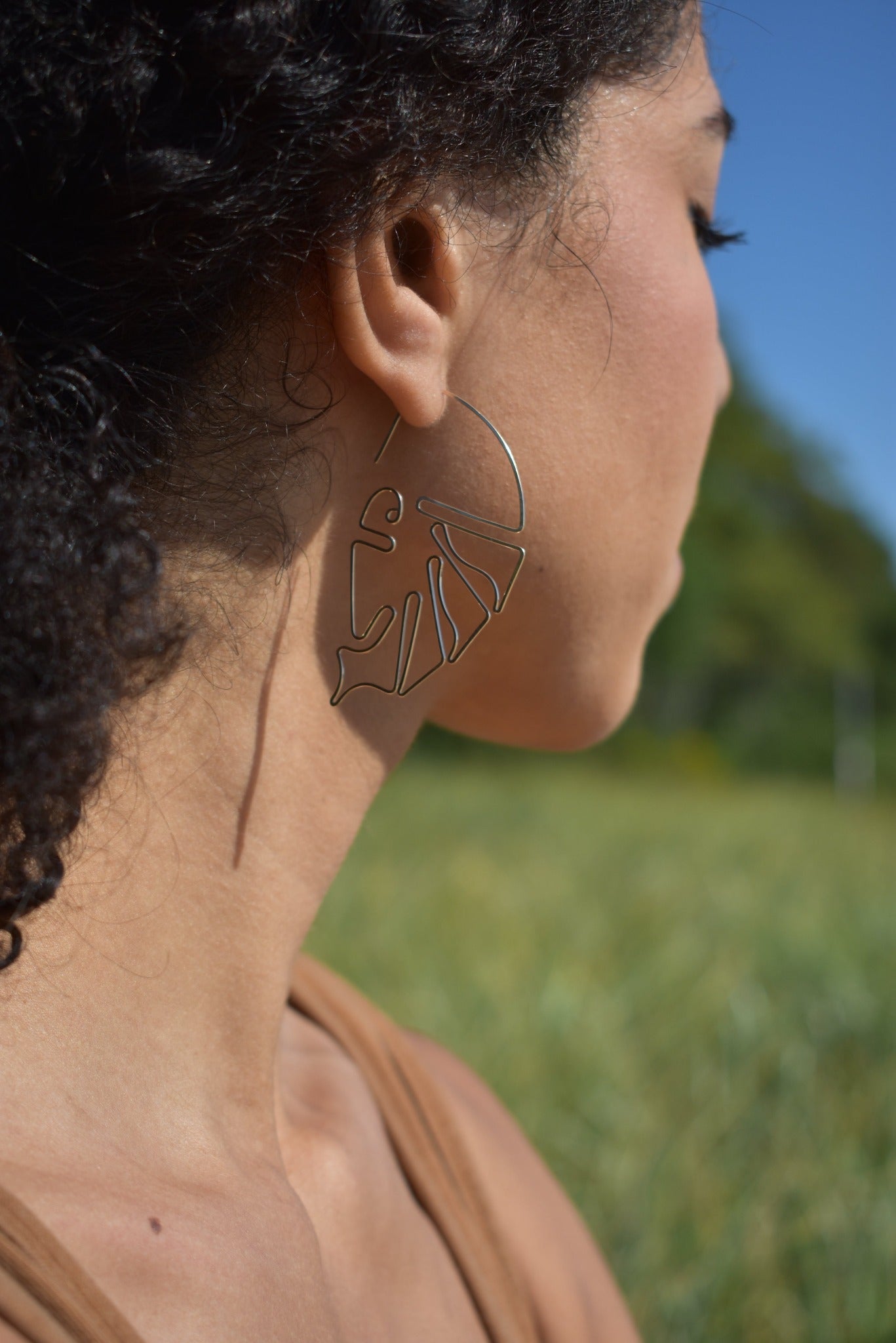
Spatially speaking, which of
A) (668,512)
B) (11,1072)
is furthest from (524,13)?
(11,1072)

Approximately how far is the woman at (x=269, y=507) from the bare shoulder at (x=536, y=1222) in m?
0.10

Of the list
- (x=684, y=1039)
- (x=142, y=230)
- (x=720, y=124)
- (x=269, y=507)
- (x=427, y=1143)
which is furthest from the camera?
(x=684, y=1039)

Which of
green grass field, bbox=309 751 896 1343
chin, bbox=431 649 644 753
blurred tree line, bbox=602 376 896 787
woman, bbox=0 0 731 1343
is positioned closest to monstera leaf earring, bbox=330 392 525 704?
woman, bbox=0 0 731 1343

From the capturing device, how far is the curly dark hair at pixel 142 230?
2.59 ft

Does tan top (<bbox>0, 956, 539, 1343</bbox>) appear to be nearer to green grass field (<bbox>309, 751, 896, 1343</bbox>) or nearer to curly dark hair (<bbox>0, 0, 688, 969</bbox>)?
curly dark hair (<bbox>0, 0, 688, 969</bbox>)

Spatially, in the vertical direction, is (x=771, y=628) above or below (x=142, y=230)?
below

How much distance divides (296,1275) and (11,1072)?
0.29 meters

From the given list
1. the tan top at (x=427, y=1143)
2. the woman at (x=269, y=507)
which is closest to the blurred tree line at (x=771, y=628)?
the tan top at (x=427, y=1143)

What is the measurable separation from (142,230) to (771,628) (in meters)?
30.8

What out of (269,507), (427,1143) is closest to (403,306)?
(269,507)

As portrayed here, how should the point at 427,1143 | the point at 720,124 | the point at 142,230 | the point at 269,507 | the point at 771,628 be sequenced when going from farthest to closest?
the point at 771,628
the point at 427,1143
the point at 720,124
the point at 269,507
the point at 142,230

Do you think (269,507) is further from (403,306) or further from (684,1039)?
(684,1039)

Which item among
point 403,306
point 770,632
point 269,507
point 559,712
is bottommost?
point 770,632

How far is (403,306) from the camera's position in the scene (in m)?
0.91
